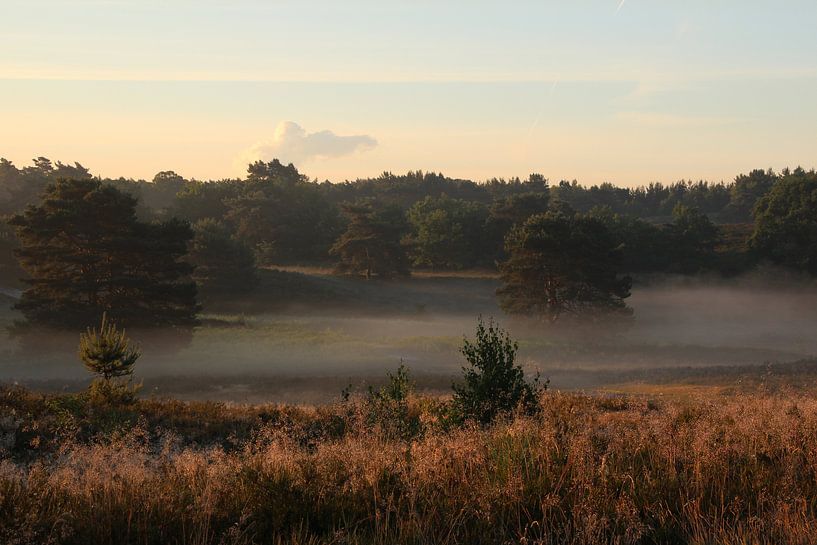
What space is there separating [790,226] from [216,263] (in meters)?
64.4

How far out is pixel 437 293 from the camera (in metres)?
71.5

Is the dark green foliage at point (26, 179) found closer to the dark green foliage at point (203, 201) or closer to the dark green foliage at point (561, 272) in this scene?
the dark green foliage at point (203, 201)

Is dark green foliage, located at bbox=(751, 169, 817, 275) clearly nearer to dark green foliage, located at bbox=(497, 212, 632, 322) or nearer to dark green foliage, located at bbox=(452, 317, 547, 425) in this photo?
dark green foliage, located at bbox=(497, 212, 632, 322)

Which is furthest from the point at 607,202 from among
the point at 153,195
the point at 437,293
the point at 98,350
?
the point at 98,350

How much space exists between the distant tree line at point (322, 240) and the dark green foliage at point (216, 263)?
0.38 feet

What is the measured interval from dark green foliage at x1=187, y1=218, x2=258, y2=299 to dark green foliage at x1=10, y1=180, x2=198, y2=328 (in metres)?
17.5

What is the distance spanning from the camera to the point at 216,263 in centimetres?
5862

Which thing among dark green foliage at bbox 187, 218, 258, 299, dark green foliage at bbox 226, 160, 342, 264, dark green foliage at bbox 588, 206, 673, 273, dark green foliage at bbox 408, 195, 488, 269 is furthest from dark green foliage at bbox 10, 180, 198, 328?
dark green foliage at bbox 588, 206, 673, 273

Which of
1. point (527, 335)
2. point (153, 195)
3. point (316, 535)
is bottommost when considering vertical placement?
point (527, 335)

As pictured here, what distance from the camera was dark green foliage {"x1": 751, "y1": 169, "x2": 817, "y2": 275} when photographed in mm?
74500

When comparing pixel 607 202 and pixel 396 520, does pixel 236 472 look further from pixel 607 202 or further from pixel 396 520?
pixel 607 202

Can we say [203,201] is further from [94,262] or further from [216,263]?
[94,262]

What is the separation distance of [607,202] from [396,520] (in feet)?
501

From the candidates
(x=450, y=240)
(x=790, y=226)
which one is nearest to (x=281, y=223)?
(x=450, y=240)
